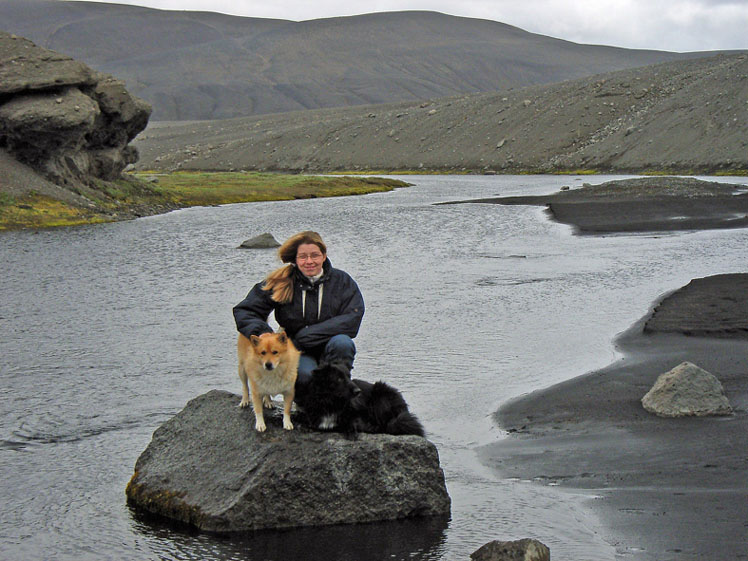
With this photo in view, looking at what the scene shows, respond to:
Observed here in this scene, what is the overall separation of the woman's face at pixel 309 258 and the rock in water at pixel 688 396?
4.65 meters

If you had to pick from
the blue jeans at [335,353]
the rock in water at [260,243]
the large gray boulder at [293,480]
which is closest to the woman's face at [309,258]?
the blue jeans at [335,353]

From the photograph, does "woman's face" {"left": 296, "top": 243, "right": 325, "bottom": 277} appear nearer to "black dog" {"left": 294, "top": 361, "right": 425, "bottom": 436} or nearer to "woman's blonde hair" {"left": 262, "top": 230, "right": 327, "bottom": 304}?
"woman's blonde hair" {"left": 262, "top": 230, "right": 327, "bottom": 304}

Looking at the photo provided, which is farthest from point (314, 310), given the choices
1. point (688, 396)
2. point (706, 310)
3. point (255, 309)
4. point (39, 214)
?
point (39, 214)

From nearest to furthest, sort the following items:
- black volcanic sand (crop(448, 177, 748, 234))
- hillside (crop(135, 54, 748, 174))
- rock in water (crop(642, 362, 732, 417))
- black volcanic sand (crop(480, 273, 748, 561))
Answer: black volcanic sand (crop(480, 273, 748, 561)), rock in water (crop(642, 362, 732, 417)), black volcanic sand (crop(448, 177, 748, 234)), hillside (crop(135, 54, 748, 174))

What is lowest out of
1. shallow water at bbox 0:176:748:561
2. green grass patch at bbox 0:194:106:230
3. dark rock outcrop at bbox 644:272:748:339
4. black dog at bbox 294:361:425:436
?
green grass patch at bbox 0:194:106:230

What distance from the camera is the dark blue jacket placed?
347 inches

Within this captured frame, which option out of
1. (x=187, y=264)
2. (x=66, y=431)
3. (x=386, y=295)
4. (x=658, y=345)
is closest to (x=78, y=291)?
(x=187, y=264)

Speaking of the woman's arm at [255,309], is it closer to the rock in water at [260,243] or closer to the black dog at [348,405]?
the black dog at [348,405]

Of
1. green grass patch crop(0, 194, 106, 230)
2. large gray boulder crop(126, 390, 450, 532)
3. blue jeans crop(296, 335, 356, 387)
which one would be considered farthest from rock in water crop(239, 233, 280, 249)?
large gray boulder crop(126, 390, 450, 532)

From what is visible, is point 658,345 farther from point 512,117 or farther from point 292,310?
point 512,117

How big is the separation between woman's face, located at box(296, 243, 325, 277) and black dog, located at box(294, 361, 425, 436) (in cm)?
109

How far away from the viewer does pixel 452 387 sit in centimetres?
1331

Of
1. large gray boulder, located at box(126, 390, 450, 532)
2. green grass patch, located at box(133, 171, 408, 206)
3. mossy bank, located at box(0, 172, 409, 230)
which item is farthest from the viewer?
green grass patch, located at box(133, 171, 408, 206)

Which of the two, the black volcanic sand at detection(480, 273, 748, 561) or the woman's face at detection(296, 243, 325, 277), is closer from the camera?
the black volcanic sand at detection(480, 273, 748, 561)
